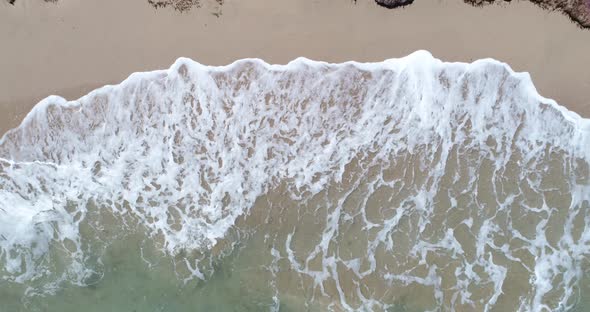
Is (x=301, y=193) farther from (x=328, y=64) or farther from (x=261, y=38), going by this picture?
(x=261, y=38)

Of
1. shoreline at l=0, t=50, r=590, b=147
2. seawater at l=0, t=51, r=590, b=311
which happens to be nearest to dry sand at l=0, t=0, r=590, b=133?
shoreline at l=0, t=50, r=590, b=147

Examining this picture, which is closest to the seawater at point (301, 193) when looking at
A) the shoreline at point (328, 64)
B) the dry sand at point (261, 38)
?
the shoreline at point (328, 64)

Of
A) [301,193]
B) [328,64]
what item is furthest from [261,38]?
[301,193]

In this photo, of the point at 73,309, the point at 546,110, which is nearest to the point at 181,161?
the point at 73,309

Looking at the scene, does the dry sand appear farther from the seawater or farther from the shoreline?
the seawater

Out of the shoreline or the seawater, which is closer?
the shoreline

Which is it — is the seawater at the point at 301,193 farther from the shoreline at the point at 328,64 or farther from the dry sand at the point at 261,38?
the dry sand at the point at 261,38
